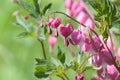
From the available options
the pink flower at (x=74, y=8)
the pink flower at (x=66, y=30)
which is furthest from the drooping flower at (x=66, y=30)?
the pink flower at (x=74, y=8)

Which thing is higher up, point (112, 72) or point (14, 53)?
point (14, 53)

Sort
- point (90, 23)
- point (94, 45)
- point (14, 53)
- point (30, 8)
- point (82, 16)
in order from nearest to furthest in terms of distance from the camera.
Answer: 1. point (94, 45)
2. point (30, 8)
3. point (90, 23)
4. point (82, 16)
5. point (14, 53)

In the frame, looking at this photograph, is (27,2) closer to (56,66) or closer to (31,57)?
(56,66)

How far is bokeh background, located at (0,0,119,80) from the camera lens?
3.75m

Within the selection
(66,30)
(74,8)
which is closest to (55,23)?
(66,30)

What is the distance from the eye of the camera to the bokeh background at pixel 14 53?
12.3 feet

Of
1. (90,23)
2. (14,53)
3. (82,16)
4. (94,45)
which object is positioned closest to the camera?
(94,45)

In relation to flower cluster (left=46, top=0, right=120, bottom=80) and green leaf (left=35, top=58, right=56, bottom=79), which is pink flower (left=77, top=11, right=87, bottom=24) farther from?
green leaf (left=35, top=58, right=56, bottom=79)

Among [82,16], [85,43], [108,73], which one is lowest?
[108,73]

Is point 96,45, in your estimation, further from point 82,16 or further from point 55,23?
point 82,16

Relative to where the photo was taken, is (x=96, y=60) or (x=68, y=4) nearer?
(x=96, y=60)

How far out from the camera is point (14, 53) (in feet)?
12.8

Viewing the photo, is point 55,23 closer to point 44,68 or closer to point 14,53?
point 44,68

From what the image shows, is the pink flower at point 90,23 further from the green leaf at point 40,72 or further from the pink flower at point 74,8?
the green leaf at point 40,72
